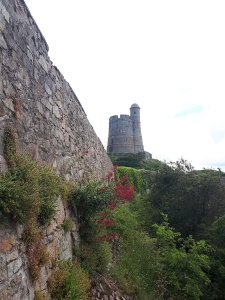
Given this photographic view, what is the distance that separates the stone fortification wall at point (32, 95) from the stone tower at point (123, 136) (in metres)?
25.6

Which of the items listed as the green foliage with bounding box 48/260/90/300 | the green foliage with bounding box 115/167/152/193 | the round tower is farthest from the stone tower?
the green foliage with bounding box 48/260/90/300

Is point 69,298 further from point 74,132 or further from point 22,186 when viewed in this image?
point 74,132

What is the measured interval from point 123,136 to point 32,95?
27.6m

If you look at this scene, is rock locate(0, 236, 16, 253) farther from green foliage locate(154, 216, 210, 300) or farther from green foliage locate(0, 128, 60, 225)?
green foliage locate(154, 216, 210, 300)

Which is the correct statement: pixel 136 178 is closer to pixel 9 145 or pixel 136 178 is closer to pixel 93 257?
pixel 93 257

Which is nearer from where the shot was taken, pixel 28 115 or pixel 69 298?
pixel 69 298

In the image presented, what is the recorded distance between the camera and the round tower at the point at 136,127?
107 feet

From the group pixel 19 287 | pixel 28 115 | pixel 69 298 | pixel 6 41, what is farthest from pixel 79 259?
pixel 6 41

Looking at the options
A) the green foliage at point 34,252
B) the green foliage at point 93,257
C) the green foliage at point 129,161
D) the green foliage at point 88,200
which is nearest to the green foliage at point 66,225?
the green foliage at point 88,200

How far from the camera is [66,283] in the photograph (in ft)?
9.35

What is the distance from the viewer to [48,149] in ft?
12.4

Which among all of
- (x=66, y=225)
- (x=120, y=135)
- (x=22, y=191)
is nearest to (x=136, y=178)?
(x=66, y=225)

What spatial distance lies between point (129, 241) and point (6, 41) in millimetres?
5514

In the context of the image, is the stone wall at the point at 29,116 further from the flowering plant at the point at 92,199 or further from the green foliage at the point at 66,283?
the flowering plant at the point at 92,199
